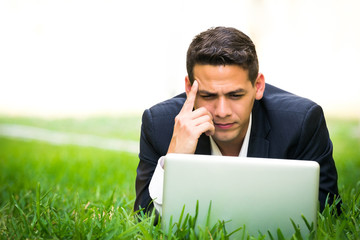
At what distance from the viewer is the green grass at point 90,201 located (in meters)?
2.22

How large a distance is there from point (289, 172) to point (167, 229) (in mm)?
608

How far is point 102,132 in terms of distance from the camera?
13.2m

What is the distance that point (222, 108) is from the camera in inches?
105

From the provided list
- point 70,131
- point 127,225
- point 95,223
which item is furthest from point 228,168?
point 70,131

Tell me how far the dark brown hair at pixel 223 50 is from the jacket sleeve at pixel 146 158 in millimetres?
418

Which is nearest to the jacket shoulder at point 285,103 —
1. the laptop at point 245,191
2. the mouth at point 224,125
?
the mouth at point 224,125

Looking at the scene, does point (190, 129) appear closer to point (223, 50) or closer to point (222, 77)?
point (222, 77)

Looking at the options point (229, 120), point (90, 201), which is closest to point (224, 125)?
point (229, 120)

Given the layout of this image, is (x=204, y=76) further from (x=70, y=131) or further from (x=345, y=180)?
(x=70, y=131)

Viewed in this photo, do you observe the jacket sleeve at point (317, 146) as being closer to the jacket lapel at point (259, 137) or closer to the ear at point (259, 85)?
the jacket lapel at point (259, 137)

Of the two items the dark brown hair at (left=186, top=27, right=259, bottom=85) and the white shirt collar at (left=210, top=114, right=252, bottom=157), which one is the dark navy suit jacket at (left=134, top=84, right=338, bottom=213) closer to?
the white shirt collar at (left=210, top=114, right=252, bottom=157)

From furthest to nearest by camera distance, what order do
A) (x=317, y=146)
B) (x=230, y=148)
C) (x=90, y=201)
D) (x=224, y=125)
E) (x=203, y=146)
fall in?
(x=90, y=201)
(x=230, y=148)
(x=203, y=146)
(x=317, y=146)
(x=224, y=125)

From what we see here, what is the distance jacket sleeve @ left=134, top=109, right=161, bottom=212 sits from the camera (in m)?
2.87

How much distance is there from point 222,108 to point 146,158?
0.66 metres
